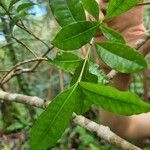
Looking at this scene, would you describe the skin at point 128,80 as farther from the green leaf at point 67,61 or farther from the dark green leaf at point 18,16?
the green leaf at point 67,61

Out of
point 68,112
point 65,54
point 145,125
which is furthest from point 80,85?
point 145,125

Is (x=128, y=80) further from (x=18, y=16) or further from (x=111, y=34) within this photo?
(x=111, y=34)

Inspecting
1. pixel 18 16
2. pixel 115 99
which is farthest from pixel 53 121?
pixel 18 16

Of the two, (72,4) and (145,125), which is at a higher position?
(72,4)

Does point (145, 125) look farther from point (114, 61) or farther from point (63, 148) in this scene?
point (63, 148)

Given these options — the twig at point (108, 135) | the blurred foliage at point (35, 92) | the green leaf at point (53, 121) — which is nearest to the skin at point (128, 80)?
the twig at point (108, 135)
